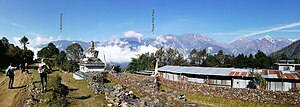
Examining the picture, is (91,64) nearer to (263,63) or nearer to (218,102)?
(218,102)

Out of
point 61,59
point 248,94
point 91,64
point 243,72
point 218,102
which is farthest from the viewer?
point 61,59

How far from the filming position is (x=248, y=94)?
100 feet

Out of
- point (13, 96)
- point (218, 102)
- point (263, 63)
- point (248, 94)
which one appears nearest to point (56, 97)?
point (13, 96)

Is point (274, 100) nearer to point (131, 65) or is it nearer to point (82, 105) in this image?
point (82, 105)

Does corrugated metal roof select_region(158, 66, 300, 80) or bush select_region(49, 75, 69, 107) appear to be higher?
corrugated metal roof select_region(158, 66, 300, 80)

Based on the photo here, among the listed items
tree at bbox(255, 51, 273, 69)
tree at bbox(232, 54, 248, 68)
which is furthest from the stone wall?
tree at bbox(232, 54, 248, 68)

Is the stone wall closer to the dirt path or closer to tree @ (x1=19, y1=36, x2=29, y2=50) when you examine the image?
the dirt path

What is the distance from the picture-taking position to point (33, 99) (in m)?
18.5

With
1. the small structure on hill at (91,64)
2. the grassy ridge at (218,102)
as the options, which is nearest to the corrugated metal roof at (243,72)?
the grassy ridge at (218,102)

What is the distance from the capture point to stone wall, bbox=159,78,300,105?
93.2ft

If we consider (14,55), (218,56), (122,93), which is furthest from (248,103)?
(218,56)

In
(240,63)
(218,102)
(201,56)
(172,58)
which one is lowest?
(218,102)

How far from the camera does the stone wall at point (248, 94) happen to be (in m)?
28.4

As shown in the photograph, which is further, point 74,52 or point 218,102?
point 74,52
